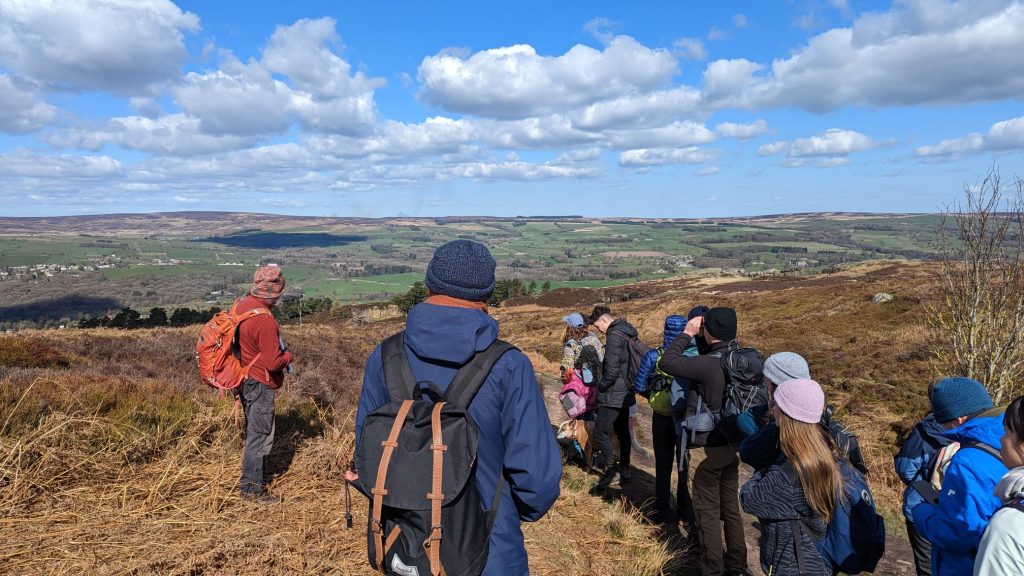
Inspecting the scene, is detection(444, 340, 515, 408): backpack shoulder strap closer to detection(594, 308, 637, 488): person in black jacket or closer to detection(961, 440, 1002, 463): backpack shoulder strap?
detection(961, 440, 1002, 463): backpack shoulder strap

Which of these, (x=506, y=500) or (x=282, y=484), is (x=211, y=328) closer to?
(x=282, y=484)

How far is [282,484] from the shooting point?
450cm

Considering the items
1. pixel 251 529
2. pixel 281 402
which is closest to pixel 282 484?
pixel 251 529

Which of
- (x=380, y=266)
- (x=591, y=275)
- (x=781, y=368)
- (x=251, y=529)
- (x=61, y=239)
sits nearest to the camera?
(x=781, y=368)

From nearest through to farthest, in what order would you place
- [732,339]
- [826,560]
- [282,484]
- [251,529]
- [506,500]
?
[506,500] < [826,560] < [251,529] < [732,339] < [282,484]

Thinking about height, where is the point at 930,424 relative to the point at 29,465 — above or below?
above

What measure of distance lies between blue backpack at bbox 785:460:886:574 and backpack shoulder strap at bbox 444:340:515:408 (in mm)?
1991

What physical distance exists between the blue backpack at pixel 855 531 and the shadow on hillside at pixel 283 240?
588 feet

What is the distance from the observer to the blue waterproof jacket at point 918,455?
9.55ft

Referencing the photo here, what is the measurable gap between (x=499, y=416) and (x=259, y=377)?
2.89 meters

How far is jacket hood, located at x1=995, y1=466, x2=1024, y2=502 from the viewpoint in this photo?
153 cm

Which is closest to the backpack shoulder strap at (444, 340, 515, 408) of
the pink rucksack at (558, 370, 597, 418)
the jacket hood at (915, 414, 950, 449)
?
the jacket hood at (915, 414, 950, 449)

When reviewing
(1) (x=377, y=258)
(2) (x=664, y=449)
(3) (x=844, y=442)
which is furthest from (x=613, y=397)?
(1) (x=377, y=258)

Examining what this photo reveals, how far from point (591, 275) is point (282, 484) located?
303 feet
